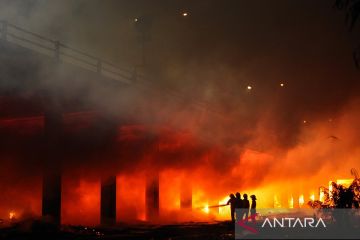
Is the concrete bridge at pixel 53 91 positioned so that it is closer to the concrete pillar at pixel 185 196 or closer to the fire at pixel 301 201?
the concrete pillar at pixel 185 196

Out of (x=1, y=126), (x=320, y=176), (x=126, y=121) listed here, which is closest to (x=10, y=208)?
(x=1, y=126)

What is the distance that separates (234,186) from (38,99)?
1854cm

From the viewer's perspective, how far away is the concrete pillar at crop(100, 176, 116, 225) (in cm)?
2095

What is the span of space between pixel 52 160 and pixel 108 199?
140 inches

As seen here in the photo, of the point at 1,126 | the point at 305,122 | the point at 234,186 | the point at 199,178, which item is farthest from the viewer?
the point at 305,122

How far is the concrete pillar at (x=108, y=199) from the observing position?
825 inches

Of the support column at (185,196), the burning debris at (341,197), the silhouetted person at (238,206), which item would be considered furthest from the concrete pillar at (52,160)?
the support column at (185,196)

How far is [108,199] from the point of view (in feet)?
69.9

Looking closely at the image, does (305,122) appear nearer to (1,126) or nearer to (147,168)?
(147,168)

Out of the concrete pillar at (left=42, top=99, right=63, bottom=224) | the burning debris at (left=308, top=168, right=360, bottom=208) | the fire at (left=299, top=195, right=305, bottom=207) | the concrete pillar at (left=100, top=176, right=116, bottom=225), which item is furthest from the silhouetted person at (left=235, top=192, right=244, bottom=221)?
the fire at (left=299, top=195, right=305, bottom=207)

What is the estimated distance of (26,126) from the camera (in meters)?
20.2

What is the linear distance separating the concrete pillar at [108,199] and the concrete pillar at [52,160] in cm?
295

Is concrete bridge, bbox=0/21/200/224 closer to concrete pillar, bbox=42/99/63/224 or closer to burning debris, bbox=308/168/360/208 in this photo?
concrete pillar, bbox=42/99/63/224

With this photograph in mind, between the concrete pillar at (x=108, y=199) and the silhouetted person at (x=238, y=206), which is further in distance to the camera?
the concrete pillar at (x=108, y=199)
